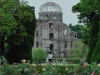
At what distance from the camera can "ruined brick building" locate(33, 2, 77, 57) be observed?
247 ft

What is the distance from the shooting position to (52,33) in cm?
7644

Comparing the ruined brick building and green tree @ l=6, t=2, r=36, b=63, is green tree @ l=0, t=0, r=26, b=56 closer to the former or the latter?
green tree @ l=6, t=2, r=36, b=63

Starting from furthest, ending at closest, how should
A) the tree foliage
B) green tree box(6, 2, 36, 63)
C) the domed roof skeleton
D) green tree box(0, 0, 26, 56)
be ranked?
the domed roof skeleton
green tree box(0, 0, 26, 56)
the tree foliage
green tree box(6, 2, 36, 63)

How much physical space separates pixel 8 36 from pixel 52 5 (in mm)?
42842

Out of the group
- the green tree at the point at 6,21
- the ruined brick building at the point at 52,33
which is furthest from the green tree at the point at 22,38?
the ruined brick building at the point at 52,33

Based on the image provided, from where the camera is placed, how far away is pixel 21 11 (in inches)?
1270

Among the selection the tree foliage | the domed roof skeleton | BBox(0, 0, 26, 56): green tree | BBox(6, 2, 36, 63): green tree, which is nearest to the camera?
BBox(6, 2, 36, 63): green tree

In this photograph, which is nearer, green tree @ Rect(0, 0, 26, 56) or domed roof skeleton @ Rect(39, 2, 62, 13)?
green tree @ Rect(0, 0, 26, 56)

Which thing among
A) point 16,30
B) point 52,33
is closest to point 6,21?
point 16,30

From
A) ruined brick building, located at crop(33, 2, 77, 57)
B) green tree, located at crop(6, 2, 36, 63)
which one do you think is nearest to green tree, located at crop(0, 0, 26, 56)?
green tree, located at crop(6, 2, 36, 63)

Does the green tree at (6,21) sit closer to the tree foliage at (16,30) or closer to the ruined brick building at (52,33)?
the tree foliage at (16,30)

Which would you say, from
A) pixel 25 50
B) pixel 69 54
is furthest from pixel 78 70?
pixel 69 54

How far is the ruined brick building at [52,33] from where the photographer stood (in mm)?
75312

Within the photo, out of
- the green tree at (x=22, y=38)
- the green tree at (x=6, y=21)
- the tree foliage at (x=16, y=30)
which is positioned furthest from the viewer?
the green tree at (x=6, y=21)
